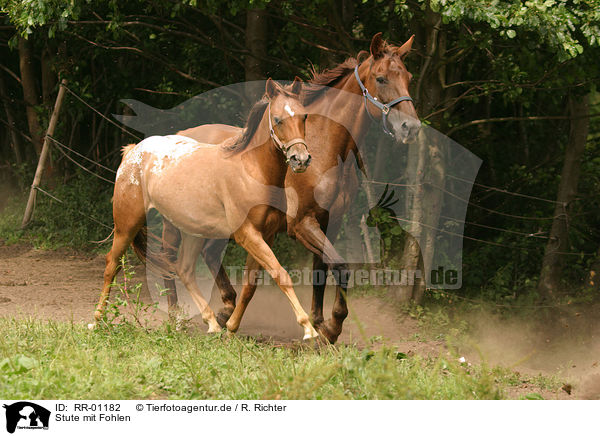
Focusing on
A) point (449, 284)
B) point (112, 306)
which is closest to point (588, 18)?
point (449, 284)

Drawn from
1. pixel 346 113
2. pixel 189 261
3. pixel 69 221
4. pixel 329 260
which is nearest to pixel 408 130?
pixel 346 113

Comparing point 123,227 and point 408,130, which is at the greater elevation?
point 408,130

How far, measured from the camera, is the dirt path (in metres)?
6.58

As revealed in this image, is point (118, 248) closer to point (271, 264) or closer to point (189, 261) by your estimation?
point (189, 261)

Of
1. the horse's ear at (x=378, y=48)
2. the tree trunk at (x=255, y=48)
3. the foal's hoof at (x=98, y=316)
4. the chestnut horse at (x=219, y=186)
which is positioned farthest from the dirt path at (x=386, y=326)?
the tree trunk at (x=255, y=48)

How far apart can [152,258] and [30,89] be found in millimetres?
7076

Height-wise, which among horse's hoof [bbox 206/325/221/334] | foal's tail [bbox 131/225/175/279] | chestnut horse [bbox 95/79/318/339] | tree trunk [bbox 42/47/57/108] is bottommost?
horse's hoof [bbox 206/325/221/334]

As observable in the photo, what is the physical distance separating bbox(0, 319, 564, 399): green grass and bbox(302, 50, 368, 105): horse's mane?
2.32 metres

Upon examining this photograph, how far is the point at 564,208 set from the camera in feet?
26.0

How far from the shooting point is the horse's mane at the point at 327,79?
19.8 ft

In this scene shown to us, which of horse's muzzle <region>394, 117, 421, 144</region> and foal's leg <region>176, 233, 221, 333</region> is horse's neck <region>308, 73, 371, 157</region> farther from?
foal's leg <region>176, 233, 221, 333</region>

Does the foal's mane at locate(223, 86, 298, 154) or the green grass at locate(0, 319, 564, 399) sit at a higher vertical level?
the foal's mane at locate(223, 86, 298, 154)

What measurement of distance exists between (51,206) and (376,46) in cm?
762

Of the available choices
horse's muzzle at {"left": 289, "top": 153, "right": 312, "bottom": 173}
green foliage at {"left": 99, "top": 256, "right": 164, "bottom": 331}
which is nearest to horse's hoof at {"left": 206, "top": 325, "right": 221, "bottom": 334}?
green foliage at {"left": 99, "top": 256, "right": 164, "bottom": 331}
